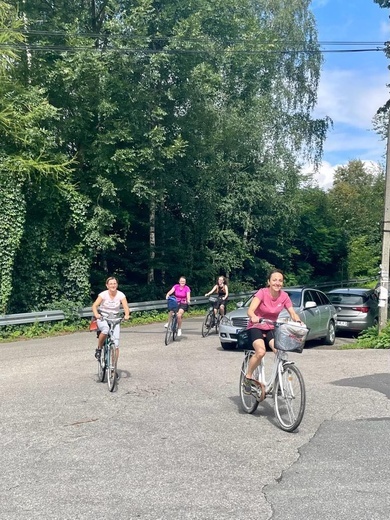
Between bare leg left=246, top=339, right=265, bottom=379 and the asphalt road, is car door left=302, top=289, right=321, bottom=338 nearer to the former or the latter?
the asphalt road

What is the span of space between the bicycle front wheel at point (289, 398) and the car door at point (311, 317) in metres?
8.58

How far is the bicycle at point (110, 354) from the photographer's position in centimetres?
936

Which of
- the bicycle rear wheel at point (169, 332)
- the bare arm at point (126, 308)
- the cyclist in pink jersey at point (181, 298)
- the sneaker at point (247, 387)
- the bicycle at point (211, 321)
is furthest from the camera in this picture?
the bicycle at point (211, 321)

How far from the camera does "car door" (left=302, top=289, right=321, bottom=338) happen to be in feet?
51.5

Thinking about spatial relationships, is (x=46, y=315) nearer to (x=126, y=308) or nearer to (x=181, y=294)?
(x=181, y=294)

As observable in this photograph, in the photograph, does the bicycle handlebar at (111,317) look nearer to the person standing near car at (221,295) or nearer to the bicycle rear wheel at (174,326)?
the bicycle rear wheel at (174,326)

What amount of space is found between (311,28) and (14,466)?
133 ft

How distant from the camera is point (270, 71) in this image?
34.1 meters

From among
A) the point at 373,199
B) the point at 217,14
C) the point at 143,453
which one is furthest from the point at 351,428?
the point at 373,199

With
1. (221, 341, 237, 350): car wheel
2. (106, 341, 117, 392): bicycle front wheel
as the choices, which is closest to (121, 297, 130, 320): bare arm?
(106, 341, 117, 392): bicycle front wheel

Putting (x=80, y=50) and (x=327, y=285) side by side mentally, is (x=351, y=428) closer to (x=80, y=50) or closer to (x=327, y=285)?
(x=80, y=50)

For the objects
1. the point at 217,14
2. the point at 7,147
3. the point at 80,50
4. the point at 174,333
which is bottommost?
the point at 174,333

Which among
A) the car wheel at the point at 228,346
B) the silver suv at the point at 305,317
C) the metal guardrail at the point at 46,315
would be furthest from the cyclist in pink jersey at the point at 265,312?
the metal guardrail at the point at 46,315

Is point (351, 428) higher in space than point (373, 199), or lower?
lower
